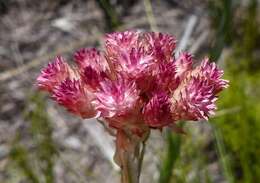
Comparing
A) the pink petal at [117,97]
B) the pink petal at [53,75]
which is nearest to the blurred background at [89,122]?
the pink petal at [53,75]

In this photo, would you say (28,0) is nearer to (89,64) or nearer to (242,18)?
(242,18)

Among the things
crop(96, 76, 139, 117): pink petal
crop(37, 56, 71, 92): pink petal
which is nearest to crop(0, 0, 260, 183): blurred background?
crop(37, 56, 71, 92): pink petal

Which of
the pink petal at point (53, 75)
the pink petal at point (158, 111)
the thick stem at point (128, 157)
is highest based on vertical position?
the pink petal at point (53, 75)

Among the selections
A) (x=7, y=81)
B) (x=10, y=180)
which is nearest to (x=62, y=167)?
(x=10, y=180)

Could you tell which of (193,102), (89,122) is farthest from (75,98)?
(89,122)

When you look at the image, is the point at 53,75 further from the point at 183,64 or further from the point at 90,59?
the point at 183,64

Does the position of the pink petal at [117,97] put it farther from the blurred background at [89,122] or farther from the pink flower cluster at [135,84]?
the blurred background at [89,122]
